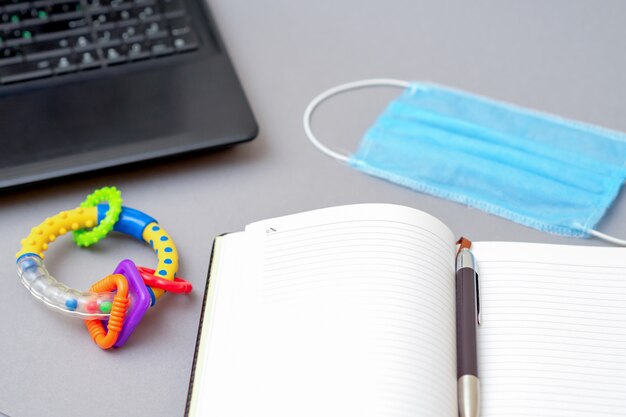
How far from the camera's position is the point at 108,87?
2.17ft

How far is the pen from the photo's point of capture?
1.50 feet

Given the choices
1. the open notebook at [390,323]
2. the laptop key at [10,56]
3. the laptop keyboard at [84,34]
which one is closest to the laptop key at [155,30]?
the laptop keyboard at [84,34]

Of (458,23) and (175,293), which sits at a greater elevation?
(458,23)

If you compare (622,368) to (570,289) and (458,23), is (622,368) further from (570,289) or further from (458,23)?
(458,23)

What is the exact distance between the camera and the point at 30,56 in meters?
0.66

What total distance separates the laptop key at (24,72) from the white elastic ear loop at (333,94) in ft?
0.78

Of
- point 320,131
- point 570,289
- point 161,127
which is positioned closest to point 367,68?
point 320,131

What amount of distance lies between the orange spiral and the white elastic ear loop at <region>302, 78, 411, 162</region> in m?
0.23

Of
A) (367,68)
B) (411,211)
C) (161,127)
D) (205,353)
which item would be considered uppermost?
(367,68)

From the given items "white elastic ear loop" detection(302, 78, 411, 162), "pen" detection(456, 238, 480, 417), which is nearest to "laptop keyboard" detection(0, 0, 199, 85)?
"white elastic ear loop" detection(302, 78, 411, 162)

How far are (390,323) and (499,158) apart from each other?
251mm

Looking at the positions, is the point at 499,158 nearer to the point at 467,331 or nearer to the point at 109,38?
the point at 467,331

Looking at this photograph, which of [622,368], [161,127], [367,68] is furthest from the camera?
[367,68]

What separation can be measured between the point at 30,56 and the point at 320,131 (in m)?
0.27
